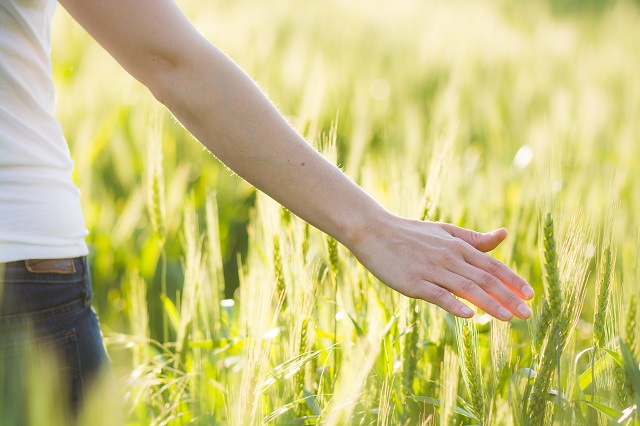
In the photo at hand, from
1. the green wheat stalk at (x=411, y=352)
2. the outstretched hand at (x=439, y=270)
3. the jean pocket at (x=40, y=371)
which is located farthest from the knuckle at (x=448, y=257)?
the jean pocket at (x=40, y=371)

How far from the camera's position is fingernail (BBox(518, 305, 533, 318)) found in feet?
2.37

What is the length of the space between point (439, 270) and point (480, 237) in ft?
0.29

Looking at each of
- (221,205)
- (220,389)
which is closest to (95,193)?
(221,205)

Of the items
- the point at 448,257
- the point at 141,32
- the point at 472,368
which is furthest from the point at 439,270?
the point at 141,32

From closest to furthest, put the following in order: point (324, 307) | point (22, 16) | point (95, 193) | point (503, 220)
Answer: point (22, 16)
point (324, 307)
point (503, 220)
point (95, 193)

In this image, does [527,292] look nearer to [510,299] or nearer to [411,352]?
[510,299]

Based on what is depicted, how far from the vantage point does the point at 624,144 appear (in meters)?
2.28

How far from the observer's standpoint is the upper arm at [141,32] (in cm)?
67

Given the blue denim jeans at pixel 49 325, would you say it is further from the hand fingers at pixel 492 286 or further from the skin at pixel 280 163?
the hand fingers at pixel 492 286

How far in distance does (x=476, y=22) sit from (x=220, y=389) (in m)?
4.02

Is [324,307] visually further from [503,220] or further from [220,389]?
[503,220]

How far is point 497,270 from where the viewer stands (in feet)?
2.52

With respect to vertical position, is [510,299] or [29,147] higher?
[29,147]

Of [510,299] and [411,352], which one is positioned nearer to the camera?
[510,299]
